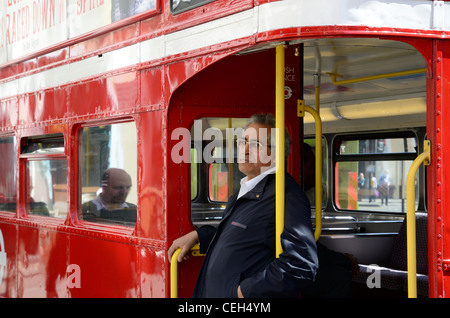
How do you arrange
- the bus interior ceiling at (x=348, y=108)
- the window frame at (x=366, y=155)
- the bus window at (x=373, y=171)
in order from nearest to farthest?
the bus interior ceiling at (x=348, y=108) → the window frame at (x=366, y=155) → the bus window at (x=373, y=171)

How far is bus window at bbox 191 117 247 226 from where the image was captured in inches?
160

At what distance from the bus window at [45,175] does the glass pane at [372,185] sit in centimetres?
271

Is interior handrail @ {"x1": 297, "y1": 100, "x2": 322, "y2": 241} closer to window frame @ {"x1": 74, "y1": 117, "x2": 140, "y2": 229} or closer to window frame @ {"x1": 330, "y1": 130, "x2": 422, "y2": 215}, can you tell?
window frame @ {"x1": 74, "y1": 117, "x2": 140, "y2": 229}

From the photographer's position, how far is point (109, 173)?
13.9ft

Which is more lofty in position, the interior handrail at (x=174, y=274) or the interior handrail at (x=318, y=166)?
the interior handrail at (x=318, y=166)

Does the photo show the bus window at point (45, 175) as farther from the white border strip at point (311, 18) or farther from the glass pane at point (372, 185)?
the glass pane at point (372, 185)

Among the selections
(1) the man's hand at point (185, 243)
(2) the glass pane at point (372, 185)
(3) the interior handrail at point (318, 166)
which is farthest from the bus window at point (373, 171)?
(1) the man's hand at point (185, 243)

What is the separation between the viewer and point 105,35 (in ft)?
14.0

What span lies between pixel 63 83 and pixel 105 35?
639 millimetres

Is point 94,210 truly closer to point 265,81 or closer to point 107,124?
point 107,124

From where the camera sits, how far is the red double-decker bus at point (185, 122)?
9.78ft

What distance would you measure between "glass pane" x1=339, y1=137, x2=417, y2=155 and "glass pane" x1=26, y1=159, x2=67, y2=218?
2765 millimetres

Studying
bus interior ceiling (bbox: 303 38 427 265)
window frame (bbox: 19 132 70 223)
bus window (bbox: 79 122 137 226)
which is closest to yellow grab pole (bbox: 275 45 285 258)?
bus interior ceiling (bbox: 303 38 427 265)

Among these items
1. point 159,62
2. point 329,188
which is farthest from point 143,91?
point 329,188
